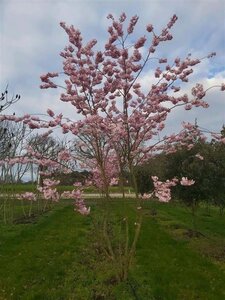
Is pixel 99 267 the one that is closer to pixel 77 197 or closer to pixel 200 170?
pixel 77 197

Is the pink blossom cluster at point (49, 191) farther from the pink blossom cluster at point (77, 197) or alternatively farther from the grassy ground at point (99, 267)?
the grassy ground at point (99, 267)

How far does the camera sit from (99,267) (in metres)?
11.3

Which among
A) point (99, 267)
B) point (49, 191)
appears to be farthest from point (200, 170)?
point (49, 191)

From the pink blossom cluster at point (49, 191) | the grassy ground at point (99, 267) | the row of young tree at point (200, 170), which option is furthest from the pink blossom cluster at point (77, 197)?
the row of young tree at point (200, 170)

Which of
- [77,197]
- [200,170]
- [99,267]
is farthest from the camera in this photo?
[200,170]

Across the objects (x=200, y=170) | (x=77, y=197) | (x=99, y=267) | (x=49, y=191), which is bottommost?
(x=99, y=267)

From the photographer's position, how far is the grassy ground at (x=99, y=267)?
9.07m

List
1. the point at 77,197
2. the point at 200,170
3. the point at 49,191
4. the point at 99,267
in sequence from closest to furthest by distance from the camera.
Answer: the point at 49,191 → the point at 77,197 → the point at 99,267 → the point at 200,170

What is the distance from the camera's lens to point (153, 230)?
19.4m

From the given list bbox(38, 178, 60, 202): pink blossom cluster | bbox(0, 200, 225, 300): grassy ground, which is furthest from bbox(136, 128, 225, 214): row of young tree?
bbox(38, 178, 60, 202): pink blossom cluster

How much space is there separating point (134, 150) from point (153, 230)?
9886mm

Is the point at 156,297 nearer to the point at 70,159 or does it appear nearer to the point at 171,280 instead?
the point at 171,280

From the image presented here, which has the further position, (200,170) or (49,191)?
(200,170)

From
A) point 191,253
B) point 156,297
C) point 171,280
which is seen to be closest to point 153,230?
point 191,253
